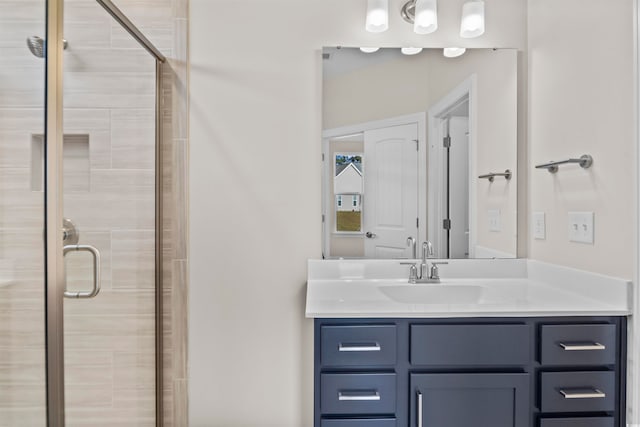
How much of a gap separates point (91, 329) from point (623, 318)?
1807 millimetres

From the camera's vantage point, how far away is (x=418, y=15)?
188 cm

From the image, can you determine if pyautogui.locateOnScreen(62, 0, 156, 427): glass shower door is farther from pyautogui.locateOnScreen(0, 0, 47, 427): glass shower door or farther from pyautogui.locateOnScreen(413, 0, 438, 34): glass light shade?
pyautogui.locateOnScreen(413, 0, 438, 34): glass light shade

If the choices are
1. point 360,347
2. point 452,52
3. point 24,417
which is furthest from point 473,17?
point 24,417

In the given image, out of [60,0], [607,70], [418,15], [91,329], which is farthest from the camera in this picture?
[418,15]

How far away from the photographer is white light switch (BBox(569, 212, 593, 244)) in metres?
1.59

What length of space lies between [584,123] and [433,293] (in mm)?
895

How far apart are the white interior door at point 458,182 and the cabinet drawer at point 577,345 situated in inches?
24.2

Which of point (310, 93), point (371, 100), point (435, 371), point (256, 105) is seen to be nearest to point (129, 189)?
point (256, 105)

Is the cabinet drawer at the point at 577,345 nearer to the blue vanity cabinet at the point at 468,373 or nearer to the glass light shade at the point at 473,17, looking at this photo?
the blue vanity cabinet at the point at 468,373

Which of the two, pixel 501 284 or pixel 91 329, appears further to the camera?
pixel 501 284

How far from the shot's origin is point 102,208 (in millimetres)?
1473

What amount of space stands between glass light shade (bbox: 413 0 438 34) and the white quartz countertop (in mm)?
1070

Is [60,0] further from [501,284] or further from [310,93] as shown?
[501,284]

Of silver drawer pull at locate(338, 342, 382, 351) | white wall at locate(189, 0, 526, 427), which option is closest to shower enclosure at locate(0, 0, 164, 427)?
white wall at locate(189, 0, 526, 427)
